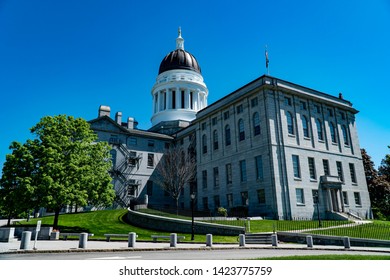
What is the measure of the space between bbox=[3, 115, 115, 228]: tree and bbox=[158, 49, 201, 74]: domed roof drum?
39478 millimetres

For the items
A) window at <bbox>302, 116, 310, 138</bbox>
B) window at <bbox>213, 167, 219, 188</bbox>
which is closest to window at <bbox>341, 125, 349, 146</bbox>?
window at <bbox>302, 116, 310, 138</bbox>

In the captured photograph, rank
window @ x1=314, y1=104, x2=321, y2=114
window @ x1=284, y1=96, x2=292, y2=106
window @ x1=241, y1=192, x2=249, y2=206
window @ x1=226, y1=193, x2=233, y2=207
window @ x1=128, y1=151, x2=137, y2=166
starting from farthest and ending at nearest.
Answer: window @ x1=128, y1=151, x2=137, y2=166, window @ x1=314, y1=104, x2=321, y2=114, window @ x1=226, y1=193, x2=233, y2=207, window @ x1=284, y1=96, x2=292, y2=106, window @ x1=241, y1=192, x2=249, y2=206

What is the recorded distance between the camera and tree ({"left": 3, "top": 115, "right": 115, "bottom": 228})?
24.8 metres

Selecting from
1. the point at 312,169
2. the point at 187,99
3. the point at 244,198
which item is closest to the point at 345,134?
the point at 312,169

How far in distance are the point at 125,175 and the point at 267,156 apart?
24.6m

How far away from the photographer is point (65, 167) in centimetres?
2619

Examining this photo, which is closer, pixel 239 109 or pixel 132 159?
pixel 239 109

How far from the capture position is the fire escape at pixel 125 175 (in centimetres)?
4769

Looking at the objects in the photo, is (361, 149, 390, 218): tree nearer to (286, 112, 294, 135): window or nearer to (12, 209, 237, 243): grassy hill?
(286, 112, 294, 135): window

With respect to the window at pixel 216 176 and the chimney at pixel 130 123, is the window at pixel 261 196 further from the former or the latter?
the chimney at pixel 130 123

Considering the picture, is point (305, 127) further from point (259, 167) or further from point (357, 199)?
point (357, 199)

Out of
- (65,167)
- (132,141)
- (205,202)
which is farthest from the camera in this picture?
(132,141)

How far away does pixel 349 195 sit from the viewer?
124ft
